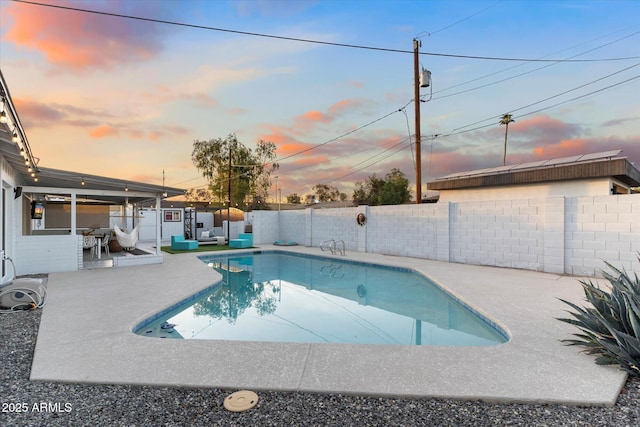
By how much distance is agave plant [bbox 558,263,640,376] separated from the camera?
288 centimetres

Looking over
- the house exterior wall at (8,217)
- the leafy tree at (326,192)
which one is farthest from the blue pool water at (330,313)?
the leafy tree at (326,192)

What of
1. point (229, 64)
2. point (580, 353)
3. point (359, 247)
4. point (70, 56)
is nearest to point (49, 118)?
point (70, 56)

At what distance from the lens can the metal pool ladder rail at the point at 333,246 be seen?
13166mm

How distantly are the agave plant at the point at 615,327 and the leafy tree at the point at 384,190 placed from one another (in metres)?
25.9

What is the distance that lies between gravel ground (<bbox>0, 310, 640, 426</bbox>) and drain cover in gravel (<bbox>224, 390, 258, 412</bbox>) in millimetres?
43

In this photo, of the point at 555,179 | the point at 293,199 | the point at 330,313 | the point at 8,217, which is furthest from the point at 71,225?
the point at 293,199

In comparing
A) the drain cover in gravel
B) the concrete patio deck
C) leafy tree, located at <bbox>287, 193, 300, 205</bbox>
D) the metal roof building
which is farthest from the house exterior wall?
leafy tree, located at <bbox>287, 193, 300, 205</bbox>

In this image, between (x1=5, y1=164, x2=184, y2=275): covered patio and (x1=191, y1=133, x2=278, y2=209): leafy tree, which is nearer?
(x1=5, y1=164, x2=184, y2=275): covered patio

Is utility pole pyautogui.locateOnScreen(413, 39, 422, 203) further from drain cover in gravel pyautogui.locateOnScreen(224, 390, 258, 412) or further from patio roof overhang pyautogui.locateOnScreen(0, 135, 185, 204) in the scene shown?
drain cover in gravel pyautogui.locateOnScreen(224, 390, 258, 412)

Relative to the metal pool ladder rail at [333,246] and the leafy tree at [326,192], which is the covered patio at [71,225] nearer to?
the metal pool ladder rail at [333,246]

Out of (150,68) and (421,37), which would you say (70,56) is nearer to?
(150,68)

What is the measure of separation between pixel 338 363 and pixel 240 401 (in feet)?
3.35

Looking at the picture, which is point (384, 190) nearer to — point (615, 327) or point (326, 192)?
point (326, 192)

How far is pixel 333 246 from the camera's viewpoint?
47.1 ft
